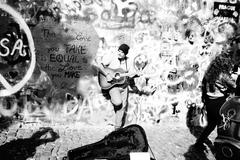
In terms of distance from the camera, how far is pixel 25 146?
5754mm

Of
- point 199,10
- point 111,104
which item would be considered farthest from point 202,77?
point 111,104

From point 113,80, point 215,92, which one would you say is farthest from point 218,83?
point 113,80

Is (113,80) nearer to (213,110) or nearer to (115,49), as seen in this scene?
(115,49)

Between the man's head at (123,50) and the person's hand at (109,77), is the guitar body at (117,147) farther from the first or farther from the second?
the man's head at (123,50)

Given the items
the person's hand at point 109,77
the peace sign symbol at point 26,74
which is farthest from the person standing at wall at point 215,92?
the peace sign symbol at point 26,74

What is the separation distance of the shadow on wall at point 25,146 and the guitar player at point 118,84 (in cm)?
156

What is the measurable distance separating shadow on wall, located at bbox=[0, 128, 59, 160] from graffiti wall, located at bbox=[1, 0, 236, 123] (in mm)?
582

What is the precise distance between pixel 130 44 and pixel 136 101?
4.71 ft

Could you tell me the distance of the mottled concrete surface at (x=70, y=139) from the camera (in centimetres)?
557

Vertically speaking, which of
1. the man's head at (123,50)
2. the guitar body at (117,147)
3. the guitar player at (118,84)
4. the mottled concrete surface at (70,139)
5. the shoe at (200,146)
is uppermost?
the man's head at (123,50)

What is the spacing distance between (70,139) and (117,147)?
8.08 feet

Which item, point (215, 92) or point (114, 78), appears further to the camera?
point (114, 78)

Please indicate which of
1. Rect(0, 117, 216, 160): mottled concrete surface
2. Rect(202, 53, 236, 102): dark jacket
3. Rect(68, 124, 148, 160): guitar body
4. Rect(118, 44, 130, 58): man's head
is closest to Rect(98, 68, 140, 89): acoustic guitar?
Rect(118, 44, 130, 58): man's head

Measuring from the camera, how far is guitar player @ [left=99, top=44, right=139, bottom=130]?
6.88 metres
